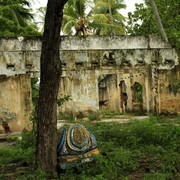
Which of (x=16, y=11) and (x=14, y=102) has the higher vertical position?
(x=16, y=11)

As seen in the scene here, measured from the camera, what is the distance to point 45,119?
209 inches

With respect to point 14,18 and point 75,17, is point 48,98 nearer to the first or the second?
point 14,18

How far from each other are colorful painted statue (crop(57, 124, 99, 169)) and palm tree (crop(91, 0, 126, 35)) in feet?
52.3

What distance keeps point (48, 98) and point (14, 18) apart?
13.3 meters

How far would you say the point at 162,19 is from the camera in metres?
15.8

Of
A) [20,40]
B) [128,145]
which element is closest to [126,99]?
[20,40]

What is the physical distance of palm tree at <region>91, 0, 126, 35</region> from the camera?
21.5 metres

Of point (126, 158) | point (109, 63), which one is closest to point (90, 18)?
point (109, 63)

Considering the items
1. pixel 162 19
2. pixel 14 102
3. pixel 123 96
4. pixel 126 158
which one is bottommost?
pixel 126 158

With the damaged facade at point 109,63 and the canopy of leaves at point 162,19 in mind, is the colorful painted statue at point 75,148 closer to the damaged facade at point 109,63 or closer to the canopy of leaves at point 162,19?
the damaged facade at point 109,63

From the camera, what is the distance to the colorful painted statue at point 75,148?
5.50 m

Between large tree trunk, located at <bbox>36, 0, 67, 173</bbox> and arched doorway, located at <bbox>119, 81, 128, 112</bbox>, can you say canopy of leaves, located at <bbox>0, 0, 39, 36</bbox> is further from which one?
large tree trunk, located at <bbox>36, 0, 67, 173</bbox>

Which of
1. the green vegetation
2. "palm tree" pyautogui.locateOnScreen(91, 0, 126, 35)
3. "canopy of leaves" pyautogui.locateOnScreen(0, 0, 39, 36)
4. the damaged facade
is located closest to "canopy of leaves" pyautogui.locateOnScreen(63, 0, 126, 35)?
"palm tree" pyautogui.locateOnScreen(91, 0, 126, 35)

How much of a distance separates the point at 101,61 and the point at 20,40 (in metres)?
3.57
